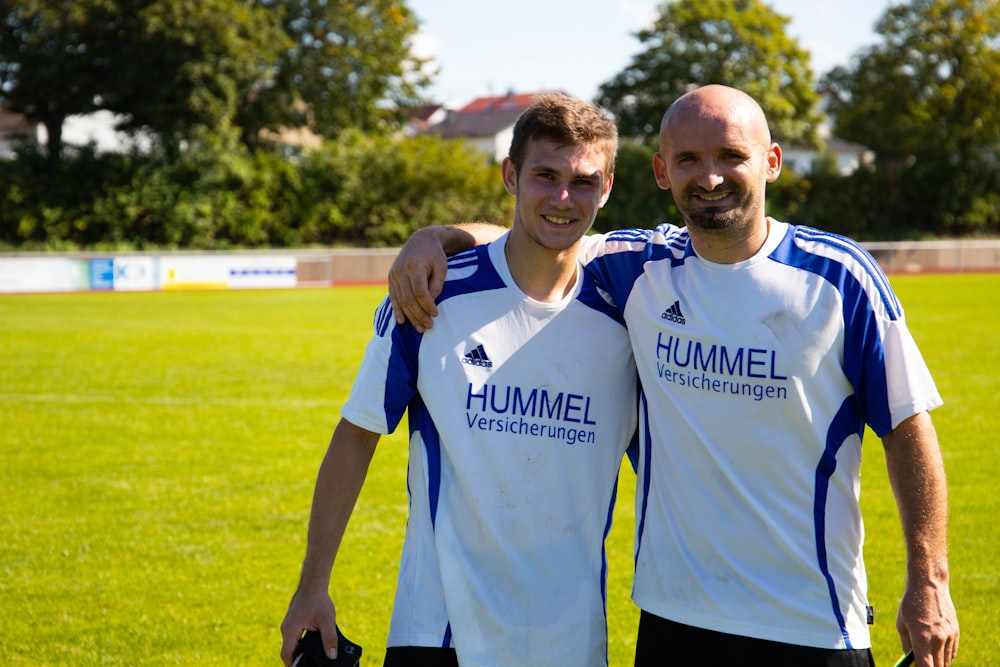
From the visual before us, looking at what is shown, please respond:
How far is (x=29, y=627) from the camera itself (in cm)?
519

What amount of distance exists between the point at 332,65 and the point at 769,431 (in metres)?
42.2

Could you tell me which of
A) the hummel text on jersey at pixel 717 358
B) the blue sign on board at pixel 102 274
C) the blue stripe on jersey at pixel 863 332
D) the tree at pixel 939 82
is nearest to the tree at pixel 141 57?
the blue sign on board at pixel 102 274

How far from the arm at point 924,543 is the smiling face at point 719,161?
686mm

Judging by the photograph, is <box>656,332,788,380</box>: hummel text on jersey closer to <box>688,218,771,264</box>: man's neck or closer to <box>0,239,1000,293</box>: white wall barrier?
<box>688,218,771,264</box>: man's neck

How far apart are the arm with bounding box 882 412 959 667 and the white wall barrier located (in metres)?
28.8

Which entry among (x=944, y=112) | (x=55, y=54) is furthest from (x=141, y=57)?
(x=944, y=112)

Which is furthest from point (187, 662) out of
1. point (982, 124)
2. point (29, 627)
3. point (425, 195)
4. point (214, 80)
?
point (982, 124)

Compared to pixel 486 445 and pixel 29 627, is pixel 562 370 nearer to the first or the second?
pixel 486 445

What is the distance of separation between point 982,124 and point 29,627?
162 feet

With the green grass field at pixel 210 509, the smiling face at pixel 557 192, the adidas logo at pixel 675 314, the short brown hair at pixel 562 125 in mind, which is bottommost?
the green grass field at pixel 210 509

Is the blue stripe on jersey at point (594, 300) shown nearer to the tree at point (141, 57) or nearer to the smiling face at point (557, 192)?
the smiling face at point (557, 192)

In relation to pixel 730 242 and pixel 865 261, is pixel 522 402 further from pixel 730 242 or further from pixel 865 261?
pixel 865 261

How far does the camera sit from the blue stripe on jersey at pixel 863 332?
8.31 feet

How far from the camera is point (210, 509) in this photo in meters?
7.33
